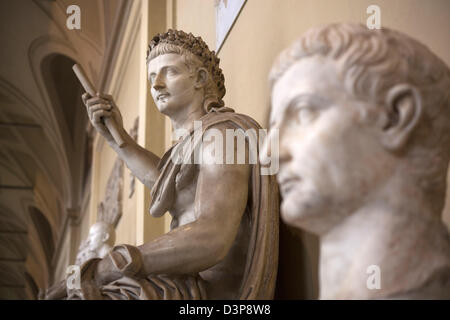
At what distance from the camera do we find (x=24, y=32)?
1088cm

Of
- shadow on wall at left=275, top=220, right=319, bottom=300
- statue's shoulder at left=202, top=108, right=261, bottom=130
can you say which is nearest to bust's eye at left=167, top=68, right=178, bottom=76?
statue's shoulder at left=202, top=108, right=261, bottom=130

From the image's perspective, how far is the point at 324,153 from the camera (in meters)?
1.68

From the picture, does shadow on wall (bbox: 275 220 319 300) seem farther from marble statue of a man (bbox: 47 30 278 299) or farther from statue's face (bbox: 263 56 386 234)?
statue's face (bbox: 263 56 386 234)

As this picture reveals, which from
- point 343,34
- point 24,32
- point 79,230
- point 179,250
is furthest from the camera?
point 79,230

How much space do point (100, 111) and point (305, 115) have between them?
1749 mm

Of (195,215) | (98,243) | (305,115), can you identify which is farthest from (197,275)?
(98,243)

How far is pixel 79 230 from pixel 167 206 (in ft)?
35.6

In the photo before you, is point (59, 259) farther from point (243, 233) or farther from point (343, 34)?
point (343, 34)

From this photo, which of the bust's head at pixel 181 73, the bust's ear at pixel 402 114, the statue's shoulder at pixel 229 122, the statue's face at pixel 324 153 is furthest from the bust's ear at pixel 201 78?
the bust's ear at pixel 402 114

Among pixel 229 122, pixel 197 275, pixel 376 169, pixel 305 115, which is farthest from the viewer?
pixel 229 122

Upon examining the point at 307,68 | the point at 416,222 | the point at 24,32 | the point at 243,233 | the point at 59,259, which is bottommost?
the point at 416,222

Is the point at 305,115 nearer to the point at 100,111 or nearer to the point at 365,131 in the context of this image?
the point at 365,131
